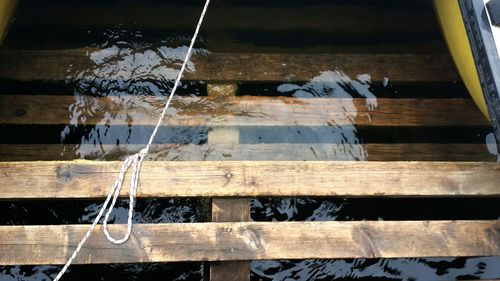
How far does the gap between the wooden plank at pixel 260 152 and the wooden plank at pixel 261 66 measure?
0.35 meters

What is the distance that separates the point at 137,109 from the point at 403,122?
3.79ft

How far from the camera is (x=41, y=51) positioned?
2318 mm

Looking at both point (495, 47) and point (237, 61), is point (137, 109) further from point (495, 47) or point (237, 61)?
point (495, 47)

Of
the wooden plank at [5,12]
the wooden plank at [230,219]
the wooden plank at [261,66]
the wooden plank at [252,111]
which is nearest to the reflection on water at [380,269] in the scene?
the wooden plank at [230,219]

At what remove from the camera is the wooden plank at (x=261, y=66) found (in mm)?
2264

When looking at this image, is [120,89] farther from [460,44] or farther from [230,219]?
[460,44]

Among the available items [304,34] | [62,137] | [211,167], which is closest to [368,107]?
[304,34]

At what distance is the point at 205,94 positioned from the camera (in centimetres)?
228

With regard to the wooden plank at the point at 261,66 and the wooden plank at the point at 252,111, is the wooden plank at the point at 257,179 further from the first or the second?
the wooden plank at the point at 261,66

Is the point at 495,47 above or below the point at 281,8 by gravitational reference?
below

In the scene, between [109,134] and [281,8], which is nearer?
[109,134]

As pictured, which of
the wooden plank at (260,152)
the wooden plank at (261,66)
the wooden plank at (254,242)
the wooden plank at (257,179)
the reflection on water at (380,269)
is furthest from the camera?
the wooden plank at (261,66)

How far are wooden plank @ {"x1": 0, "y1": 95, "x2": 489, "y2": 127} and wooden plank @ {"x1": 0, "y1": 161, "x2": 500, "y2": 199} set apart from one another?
1.64 feet

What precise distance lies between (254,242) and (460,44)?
1.22 metres
